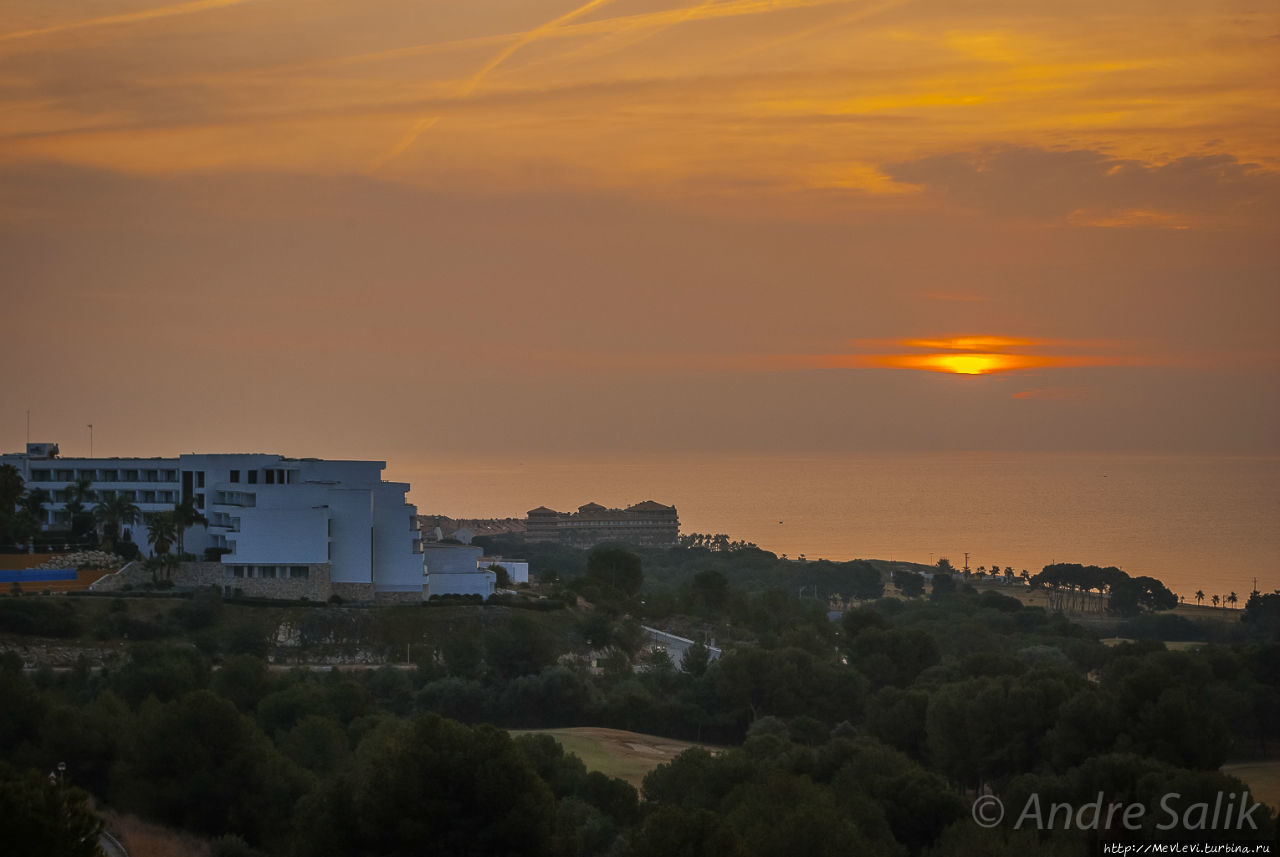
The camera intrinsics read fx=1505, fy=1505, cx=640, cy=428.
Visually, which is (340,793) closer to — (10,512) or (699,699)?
(699,699)

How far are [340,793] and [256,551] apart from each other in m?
29.3

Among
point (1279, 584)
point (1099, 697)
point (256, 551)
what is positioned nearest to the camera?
point (1099, 697)

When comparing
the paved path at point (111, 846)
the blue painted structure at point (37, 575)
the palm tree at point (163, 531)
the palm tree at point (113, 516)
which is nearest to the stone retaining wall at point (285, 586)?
the palm tree at point (163, 531)

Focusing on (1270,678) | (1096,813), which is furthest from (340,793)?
(1270,678)

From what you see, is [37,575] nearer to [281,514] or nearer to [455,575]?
[281,514]

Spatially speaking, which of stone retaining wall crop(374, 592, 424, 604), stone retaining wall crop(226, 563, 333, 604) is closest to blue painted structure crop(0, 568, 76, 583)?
stone retaining wall crop(226, 563, 333, 604)

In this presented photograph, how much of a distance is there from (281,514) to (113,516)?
7.59 m

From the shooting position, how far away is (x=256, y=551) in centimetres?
5138

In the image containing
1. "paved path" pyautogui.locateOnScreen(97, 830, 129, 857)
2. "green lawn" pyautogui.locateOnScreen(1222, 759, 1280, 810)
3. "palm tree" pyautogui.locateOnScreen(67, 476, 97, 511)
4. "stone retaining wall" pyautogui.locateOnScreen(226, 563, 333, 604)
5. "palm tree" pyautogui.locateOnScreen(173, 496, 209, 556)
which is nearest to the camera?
"paved path" pyautogui.locateOnScreen(97, 830, 129, 857)

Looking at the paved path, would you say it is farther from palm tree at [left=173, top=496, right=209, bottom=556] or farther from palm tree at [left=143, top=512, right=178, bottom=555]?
palm tree at [left=173, top=496, right=209, bottom=556]

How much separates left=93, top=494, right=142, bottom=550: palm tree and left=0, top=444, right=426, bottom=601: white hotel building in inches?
26.3

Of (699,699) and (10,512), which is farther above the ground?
(10,512)

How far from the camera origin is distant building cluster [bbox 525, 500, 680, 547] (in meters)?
133

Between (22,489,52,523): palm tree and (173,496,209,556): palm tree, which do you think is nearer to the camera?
(173,496,209,556): palm tree
